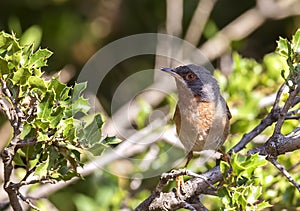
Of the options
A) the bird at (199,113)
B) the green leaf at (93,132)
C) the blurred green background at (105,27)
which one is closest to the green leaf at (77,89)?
the green leaf at (93,132)

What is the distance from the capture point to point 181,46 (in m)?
6.04

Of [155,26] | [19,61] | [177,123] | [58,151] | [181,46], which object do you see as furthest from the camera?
[155,26]

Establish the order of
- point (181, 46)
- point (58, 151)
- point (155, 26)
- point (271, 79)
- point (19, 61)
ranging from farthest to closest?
point (155, 26) < point (181, 46) < point (271, 79) < point (58, 151) < point (19, 61)

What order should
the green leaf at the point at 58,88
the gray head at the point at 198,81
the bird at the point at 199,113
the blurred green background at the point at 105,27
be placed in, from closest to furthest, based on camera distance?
the green leaf at the point at 58,88 → the bird at the point at 199,113 → the gray head at the point at 198,81 → the blurred green background at the point at 105,27

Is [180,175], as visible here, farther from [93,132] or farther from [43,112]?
[43,112]

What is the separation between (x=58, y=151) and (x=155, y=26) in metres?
4.21

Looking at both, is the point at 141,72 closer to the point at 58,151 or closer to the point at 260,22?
the point at 260,22

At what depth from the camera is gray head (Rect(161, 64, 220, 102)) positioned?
3.50 meters

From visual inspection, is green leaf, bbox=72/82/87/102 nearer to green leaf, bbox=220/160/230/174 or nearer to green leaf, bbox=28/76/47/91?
green leaf, bbox=28/76/47/91

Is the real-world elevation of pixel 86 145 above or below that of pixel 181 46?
above

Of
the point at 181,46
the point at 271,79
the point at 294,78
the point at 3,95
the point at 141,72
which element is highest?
the point at 294,78

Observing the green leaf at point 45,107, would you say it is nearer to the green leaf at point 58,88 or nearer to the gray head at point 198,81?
the green leaf at point 58,88

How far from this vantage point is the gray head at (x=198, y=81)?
350 centimetres

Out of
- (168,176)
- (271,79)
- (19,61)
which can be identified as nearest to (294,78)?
(168,176)
